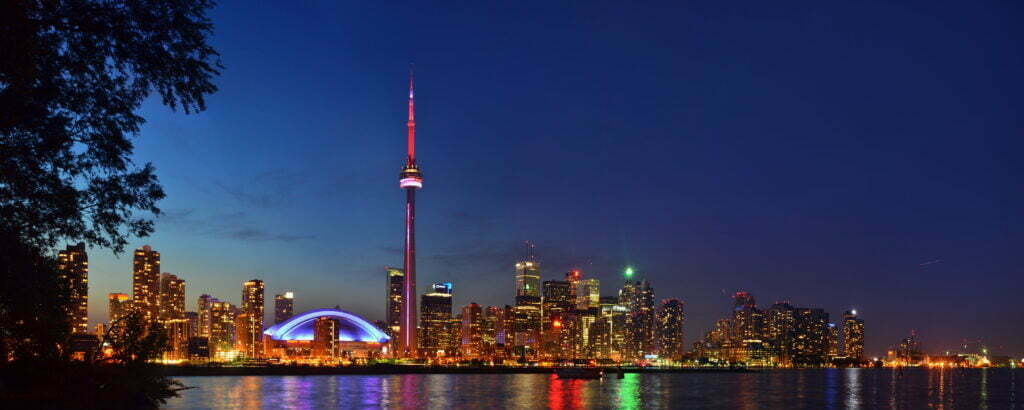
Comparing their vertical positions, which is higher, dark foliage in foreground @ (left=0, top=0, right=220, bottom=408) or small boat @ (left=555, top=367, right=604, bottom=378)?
dark foliage in foreground @ (left=0, top=0, right=220, bottom=408)

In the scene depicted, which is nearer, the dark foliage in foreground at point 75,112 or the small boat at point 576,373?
the dark foliage in foreground at point 75,112

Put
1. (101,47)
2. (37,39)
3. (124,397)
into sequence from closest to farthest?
(37,39) < (101,47) < (124,397)

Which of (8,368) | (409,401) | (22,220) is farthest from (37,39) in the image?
(409,401)

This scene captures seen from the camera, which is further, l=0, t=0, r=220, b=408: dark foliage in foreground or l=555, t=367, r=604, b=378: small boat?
l=555, t=367, r=604, b=378: small boat

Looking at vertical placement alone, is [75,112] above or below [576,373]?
above

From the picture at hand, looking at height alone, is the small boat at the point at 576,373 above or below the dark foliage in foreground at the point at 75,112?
below

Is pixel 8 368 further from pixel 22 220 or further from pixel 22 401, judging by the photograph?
pixel 22 220

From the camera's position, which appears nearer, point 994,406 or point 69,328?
point 69,328

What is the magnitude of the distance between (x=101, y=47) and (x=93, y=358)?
22623mm

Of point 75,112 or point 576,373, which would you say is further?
point 576,373

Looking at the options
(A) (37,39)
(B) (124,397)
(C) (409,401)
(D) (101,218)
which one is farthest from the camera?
(C) (409,401)

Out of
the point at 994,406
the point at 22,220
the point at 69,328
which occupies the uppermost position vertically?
the point at 22,220

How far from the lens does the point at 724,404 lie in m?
95.6

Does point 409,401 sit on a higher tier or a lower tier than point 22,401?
lower
